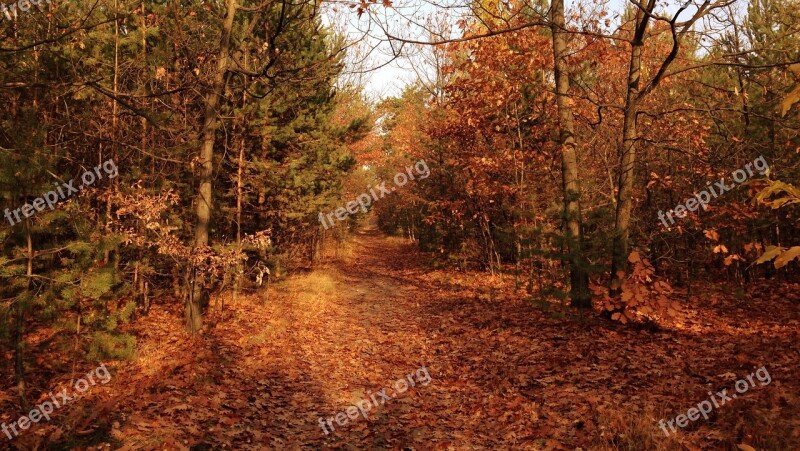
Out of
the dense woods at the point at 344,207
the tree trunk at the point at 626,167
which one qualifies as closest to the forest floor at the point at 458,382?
the dense woods at the point at 344,207

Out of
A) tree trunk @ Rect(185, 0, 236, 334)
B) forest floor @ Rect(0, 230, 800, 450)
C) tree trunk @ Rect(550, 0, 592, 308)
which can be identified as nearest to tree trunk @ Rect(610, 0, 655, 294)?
tree trunk @ Rect(550, 0, 592, 308)

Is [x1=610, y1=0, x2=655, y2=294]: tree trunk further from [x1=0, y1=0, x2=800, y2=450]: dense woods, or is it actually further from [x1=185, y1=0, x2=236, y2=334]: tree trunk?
[x1=185, y1=0, x2=236, y2=334]: tree trunk

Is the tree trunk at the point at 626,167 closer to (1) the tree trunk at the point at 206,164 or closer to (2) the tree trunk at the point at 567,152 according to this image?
(2) the tree trunk at the point at 567,152

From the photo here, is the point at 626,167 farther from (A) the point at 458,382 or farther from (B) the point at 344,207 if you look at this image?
(B) the point at 344,207

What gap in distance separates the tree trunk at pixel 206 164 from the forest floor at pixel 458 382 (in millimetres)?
639

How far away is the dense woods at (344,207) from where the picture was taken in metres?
5.71

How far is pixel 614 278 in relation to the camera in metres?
8.11

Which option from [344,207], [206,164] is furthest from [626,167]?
[344,207]

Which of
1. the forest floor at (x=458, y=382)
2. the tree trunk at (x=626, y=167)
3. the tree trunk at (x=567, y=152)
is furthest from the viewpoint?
the tree trunk at (x=567, y=152)

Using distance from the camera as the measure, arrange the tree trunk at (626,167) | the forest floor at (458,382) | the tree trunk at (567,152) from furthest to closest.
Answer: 1. the tree trunk at (567,152)
2. the tree trunk at (626,167)
3. the forest floor at (458,382)

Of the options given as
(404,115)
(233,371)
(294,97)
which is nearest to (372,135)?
(404,115)

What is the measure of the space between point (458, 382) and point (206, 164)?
267 inches

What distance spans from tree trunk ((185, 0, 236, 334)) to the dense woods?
0.05 metres

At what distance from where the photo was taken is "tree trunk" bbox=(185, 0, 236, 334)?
9.20 m
